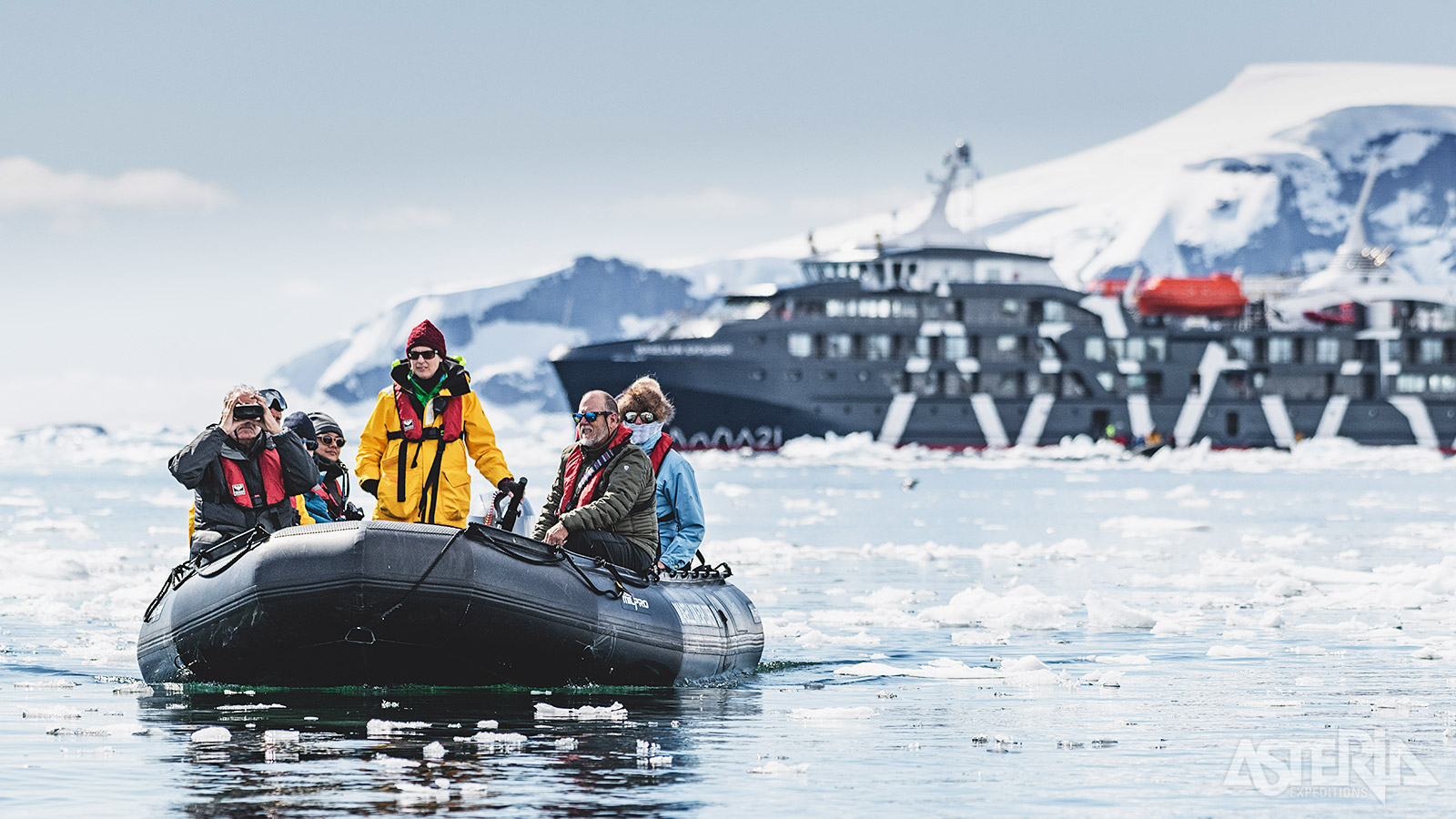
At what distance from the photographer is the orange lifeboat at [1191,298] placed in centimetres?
8162

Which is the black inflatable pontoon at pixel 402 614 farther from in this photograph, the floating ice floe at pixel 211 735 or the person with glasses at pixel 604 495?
the floating ice floe at pixel 211 735

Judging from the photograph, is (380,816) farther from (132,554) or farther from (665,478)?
(132,554)

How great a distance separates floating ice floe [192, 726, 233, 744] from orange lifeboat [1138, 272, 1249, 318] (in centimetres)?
7465

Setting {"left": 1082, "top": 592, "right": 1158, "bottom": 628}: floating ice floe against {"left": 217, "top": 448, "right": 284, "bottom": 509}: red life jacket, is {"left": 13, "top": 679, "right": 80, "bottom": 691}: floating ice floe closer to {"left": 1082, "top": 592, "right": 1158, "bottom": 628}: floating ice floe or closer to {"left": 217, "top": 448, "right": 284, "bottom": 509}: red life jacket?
{"left": 217, "top": 448, "right": 284, "bottom": 509}: red life jacket

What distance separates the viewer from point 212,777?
28.5 feet

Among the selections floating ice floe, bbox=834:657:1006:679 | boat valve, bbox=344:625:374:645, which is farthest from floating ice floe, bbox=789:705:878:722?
boat valve, bbox=344:625:374:645

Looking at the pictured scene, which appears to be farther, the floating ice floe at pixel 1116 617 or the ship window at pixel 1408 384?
the ship window at pixel 1408 384

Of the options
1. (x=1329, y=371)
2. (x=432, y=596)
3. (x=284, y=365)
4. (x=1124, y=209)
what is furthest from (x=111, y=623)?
(x=1124, y=209)

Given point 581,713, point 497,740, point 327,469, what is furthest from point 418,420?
point 327,469

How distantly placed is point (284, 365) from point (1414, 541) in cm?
13121

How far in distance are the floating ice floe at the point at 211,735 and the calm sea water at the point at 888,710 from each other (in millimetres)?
73

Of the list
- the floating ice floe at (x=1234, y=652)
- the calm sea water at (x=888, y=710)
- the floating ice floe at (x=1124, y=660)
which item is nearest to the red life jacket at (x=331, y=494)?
the calm sea water at (x=888, y=710)

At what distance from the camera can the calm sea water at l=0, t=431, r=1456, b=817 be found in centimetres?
846

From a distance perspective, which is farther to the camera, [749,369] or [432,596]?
[749,369]
